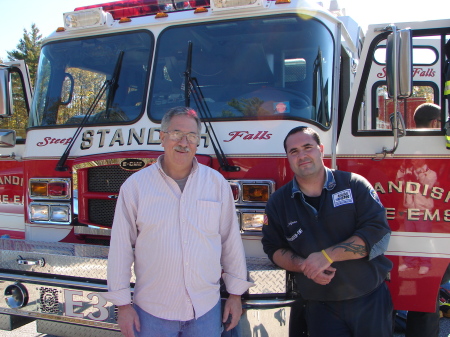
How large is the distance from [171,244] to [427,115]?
7.98 feet

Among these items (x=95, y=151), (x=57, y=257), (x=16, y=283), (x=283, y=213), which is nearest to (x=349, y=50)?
(x=283, y=213)

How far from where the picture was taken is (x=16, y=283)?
123 inches

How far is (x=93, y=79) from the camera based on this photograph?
153 inches

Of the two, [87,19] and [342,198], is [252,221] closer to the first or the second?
[342,198]

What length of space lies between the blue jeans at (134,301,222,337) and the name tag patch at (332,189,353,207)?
904 millimetres

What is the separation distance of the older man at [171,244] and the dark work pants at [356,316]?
632 mm

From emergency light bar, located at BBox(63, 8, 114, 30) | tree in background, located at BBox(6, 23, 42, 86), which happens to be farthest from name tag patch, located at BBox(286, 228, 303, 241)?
tree in background, located at BBox(6, 23, 42, 86)

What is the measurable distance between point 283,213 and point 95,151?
1634mm

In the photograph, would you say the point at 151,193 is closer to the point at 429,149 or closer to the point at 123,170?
the point at 123,170

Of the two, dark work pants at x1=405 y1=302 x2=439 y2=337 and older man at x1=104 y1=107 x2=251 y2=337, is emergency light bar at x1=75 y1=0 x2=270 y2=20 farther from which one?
dark work pants at x1=405 y1=302 x2=439 y2=337

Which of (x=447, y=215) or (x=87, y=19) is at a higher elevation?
(x=87, y=19)

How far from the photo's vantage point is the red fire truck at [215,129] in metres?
3.02

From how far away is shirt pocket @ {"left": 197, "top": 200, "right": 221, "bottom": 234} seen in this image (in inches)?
88.4

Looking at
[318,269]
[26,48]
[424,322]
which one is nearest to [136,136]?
[318,269]
